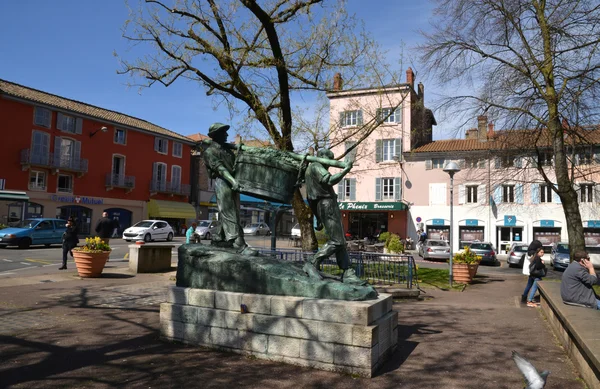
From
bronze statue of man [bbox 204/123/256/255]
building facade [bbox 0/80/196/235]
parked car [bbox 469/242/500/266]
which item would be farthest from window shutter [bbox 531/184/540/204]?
bronze statue of man [bbox 204/123/256/255]

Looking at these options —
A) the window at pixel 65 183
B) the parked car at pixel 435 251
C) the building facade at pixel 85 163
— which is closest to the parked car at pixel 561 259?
the parked car at pixel 435 251

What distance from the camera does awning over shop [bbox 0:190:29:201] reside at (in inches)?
1075

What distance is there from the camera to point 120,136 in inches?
1479

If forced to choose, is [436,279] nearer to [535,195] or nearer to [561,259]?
[561,259]

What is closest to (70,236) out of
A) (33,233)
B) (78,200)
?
(33,233)

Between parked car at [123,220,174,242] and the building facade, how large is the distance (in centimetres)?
384

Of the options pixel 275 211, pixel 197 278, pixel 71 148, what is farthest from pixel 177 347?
pixel 71 148

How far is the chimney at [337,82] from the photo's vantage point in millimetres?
13624

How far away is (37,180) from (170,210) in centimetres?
1176

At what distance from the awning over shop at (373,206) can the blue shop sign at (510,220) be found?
702 centimetres

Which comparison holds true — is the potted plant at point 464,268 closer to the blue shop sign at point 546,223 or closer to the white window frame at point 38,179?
the blue shop sign at point 546,223

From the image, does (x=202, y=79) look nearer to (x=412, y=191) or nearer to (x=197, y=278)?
(x=197, y=278)

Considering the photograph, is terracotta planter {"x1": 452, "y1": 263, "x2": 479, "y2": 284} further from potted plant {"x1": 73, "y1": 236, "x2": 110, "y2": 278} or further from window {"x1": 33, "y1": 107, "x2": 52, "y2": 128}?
window {"x1": 33, "y1": 107, "x2": 52, "y2": 128}

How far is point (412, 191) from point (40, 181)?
1082 inches
